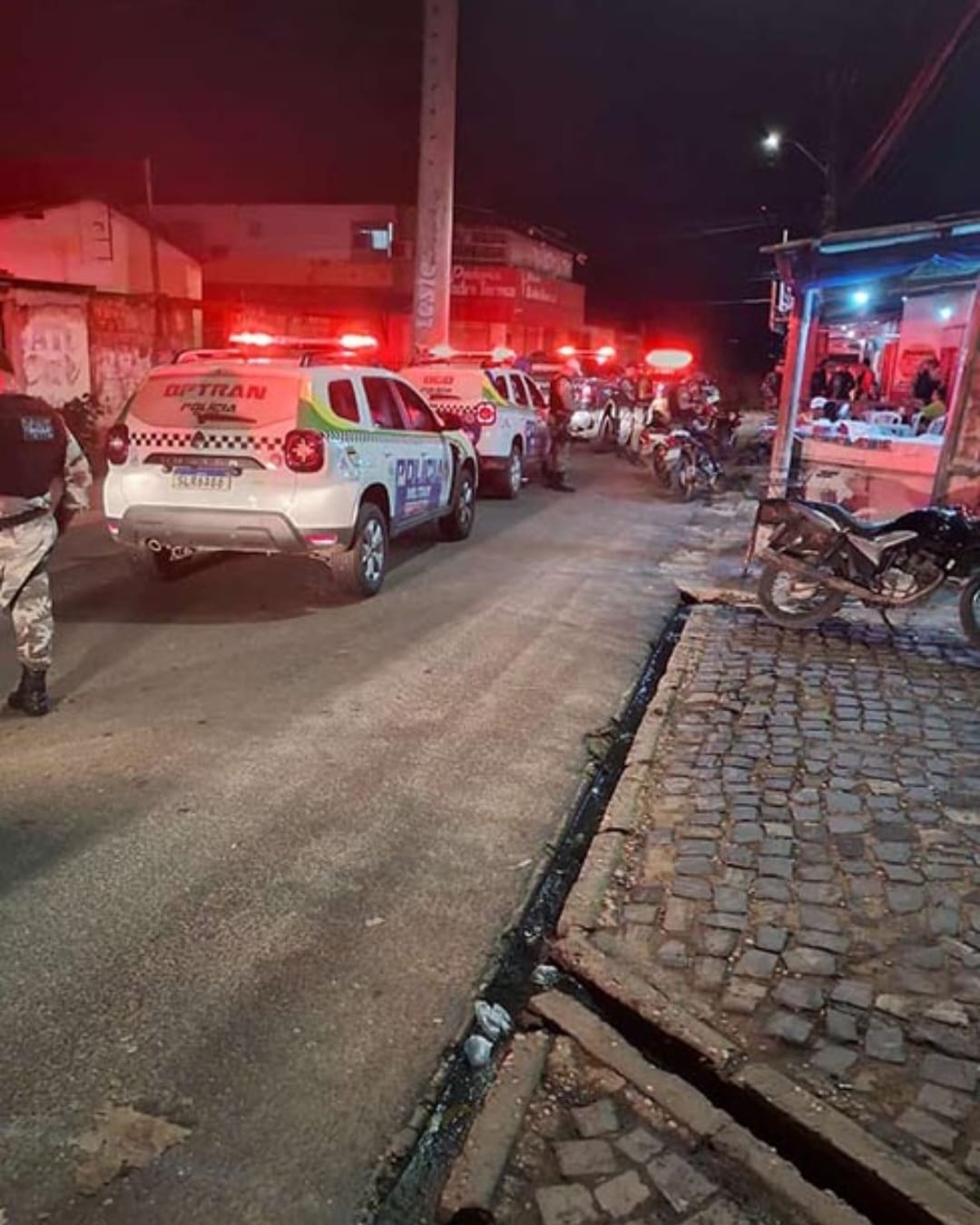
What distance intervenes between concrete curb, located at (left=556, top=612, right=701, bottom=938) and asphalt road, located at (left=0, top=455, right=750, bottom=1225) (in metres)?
0.23

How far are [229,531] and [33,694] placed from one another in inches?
93.0

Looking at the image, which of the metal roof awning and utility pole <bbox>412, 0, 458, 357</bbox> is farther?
utility pole <bbox>412, 0, 458, 357</bbox>

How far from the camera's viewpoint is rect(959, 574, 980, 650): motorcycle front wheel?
7.33 meters

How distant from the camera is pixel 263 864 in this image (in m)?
4.14

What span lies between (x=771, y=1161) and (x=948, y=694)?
4.43m

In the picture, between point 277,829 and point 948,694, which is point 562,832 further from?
point 948,694

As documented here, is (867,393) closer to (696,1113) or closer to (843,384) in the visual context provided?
(843,384)

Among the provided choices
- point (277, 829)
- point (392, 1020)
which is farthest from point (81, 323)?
point (392, 1020)

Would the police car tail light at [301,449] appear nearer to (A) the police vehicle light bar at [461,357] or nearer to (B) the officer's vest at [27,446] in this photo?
(B) the officer's vest at [27,446]

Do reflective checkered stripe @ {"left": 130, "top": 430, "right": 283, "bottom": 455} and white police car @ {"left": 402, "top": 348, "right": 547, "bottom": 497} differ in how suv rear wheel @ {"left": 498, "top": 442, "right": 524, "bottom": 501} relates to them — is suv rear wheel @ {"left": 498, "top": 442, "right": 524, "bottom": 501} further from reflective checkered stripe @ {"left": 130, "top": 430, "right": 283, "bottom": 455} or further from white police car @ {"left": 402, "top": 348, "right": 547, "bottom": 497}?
reflective checkered stripe @ {"left": 130, "top": 430, "right": 283, "bottom": 455}

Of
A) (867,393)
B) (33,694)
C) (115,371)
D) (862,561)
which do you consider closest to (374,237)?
(115,371)

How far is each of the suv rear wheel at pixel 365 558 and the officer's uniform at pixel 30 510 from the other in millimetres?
2698

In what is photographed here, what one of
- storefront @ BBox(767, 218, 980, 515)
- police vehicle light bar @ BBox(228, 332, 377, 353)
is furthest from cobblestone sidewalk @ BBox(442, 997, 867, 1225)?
police vehicle light bar @ BBox(228, 332, 377, 353)

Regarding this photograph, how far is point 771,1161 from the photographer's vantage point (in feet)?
8.79
